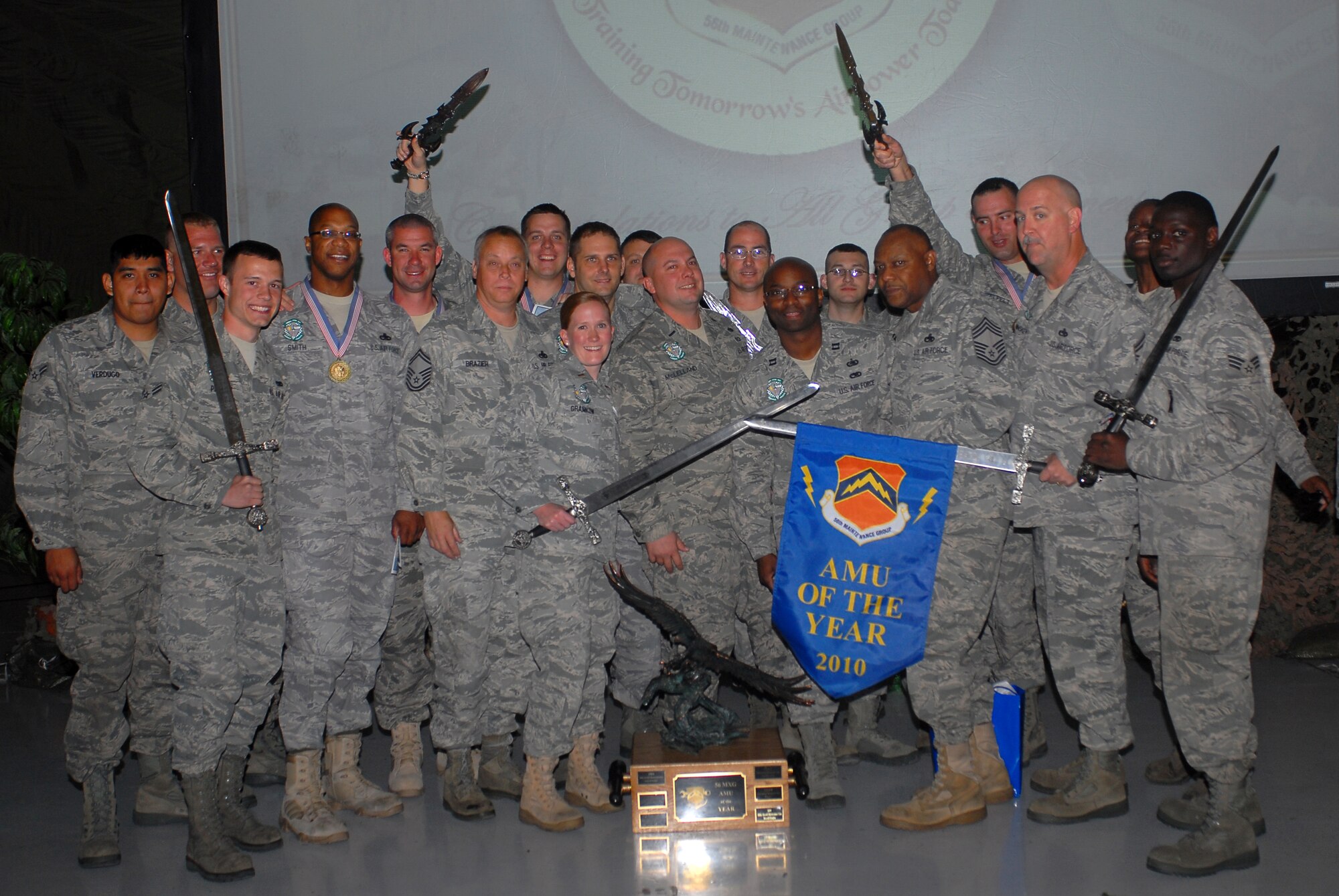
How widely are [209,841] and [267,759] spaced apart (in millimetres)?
975

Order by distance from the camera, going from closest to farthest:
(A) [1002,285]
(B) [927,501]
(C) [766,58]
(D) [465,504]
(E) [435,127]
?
(B) [927,501]
(D) [465,504]
(A) [1002,285]
(E) [435,127]
(C) [766,58]

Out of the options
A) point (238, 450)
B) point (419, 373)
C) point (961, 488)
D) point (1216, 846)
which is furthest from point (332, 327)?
point (1216, 846)

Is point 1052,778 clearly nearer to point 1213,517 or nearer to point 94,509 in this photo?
point 1213,517

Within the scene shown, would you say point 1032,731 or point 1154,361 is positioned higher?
point 1154,361

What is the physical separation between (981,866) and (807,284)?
6.57 ft

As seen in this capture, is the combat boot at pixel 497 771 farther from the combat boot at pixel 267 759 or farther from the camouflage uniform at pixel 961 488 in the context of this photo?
the camouflage uniform at pixel 961 488

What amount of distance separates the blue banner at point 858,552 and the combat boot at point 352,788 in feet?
5.22

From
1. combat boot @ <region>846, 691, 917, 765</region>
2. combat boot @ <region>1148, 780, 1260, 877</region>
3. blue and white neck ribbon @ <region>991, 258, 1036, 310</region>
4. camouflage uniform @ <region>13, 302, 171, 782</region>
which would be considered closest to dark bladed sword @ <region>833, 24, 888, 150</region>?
blue and white neck ribbon @ <region>991, 258, 1036, 310</region>

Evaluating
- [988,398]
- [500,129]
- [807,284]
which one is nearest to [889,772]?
[988,398]

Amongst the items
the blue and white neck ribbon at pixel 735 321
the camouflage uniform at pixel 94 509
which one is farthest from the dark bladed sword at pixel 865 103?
the camouflage uniform at pixel 94 509

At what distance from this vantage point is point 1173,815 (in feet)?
11.4

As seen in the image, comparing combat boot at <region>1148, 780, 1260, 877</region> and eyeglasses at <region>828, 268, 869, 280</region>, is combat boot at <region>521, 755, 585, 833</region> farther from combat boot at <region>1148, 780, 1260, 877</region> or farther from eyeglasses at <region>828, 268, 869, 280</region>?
eyeglasses at <region>828, 268, 869, 280</region>

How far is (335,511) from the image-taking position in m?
3.64

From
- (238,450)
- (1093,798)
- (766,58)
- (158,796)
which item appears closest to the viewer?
(238,450)
